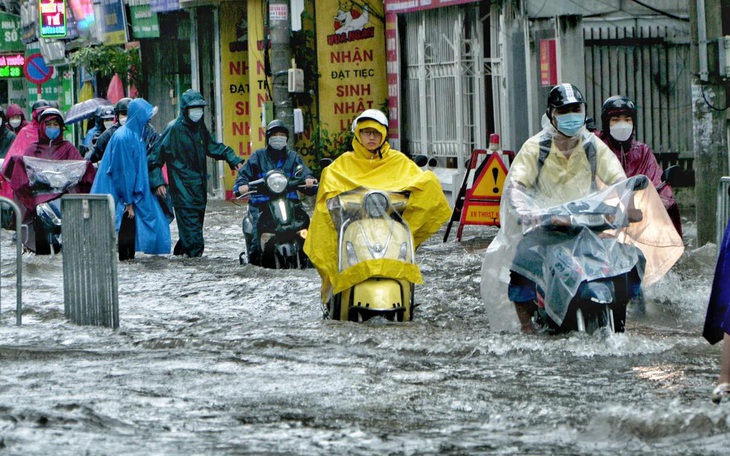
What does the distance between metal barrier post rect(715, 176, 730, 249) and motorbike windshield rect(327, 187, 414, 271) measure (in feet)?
6.61

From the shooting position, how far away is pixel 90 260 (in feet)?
34.8

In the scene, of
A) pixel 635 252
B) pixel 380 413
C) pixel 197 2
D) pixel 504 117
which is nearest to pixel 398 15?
pixel 504 117

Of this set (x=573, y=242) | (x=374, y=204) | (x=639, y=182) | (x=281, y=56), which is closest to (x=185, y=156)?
(x=374, y=204)

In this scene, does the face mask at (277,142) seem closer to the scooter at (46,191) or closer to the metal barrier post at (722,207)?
the scooter at (46,191)

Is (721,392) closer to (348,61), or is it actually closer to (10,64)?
(348,61)

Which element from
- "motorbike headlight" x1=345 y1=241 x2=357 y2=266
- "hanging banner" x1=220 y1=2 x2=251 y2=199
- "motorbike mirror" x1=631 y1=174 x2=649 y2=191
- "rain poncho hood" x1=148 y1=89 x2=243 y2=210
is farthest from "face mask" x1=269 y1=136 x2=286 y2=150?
"hanging banner" x1=220 y1=2 x2=251 y2=199

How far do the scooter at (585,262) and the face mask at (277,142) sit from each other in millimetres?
5631

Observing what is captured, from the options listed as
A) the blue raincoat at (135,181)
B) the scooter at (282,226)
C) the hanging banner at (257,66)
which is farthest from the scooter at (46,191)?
the hanging banner at (257,66)

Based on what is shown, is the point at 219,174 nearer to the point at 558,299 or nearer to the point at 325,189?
the point at 325,189

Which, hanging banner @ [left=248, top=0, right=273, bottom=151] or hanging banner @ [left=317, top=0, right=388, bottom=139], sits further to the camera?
hanging banner @ [left=248, top=0, right=273, bottom=151]

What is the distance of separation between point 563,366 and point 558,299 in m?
0.51

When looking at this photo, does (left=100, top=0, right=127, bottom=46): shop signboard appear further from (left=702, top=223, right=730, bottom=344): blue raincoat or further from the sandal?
the sandal

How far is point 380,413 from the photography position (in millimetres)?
7180

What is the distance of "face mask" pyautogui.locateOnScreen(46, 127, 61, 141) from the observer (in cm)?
1705
